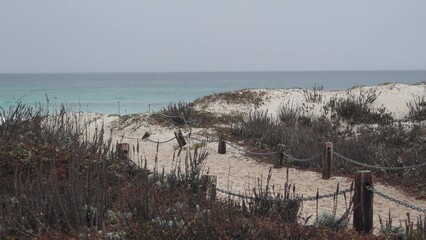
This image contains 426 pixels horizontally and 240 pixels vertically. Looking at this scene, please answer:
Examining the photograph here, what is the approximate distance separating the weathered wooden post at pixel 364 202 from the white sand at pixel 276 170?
2.82ft

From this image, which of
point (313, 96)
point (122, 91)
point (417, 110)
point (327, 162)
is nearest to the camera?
point (327, 162)

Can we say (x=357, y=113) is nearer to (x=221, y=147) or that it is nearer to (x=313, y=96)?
(x=313, y=96)

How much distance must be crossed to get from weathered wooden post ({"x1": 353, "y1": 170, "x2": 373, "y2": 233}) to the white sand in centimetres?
86

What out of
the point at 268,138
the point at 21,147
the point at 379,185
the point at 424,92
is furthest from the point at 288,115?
the point at 21,147

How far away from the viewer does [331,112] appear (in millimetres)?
19469

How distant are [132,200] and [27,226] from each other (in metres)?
1.04

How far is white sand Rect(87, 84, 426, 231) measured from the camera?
26.6 ft

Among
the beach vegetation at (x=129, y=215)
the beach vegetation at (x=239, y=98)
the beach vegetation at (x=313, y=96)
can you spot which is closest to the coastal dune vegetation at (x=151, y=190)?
the beach vegetation at (x=129, y=215)

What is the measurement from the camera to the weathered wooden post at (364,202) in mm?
5922

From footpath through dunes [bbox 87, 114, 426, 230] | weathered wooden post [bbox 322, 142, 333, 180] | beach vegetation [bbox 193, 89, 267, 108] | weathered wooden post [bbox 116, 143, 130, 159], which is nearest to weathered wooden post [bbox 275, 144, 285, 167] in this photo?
footpath through dunes [bbox 87, 114, 426, 230]

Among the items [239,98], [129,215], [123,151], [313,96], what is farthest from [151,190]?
[239,98]

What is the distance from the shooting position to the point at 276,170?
1118 cm

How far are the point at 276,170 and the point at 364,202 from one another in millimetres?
5250

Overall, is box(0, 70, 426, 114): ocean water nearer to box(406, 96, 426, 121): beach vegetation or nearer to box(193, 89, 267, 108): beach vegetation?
box(193, 89, 267, 108): beach vegetation
